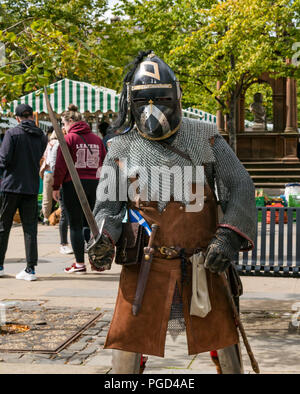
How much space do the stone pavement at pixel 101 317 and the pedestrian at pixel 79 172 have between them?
0.42 m

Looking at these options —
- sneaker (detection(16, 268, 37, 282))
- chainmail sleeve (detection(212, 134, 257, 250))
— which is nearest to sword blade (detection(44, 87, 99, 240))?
chainmail sleeve (detection(212, 134, 257, 250))

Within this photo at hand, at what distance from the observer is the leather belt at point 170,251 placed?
3.18 metres

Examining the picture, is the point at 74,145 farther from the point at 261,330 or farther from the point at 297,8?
the point at 297,8

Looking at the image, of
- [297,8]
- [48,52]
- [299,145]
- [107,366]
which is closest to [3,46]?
[48,52]

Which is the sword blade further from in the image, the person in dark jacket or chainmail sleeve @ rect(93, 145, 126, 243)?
the person in dark jacket

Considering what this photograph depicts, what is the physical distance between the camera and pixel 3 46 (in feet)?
17.6

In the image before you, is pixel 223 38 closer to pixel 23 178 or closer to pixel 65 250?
pixel 65 250

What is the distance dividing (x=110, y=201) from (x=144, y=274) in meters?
0.39

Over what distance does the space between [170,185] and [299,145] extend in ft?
68.7

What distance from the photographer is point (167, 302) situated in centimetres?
316

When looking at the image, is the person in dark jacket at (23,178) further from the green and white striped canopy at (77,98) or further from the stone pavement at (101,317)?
the green and white striped canopy at (77,98)

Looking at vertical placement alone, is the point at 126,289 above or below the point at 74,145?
below

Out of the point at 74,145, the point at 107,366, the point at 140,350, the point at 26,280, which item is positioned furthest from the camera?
the point at 74,145
